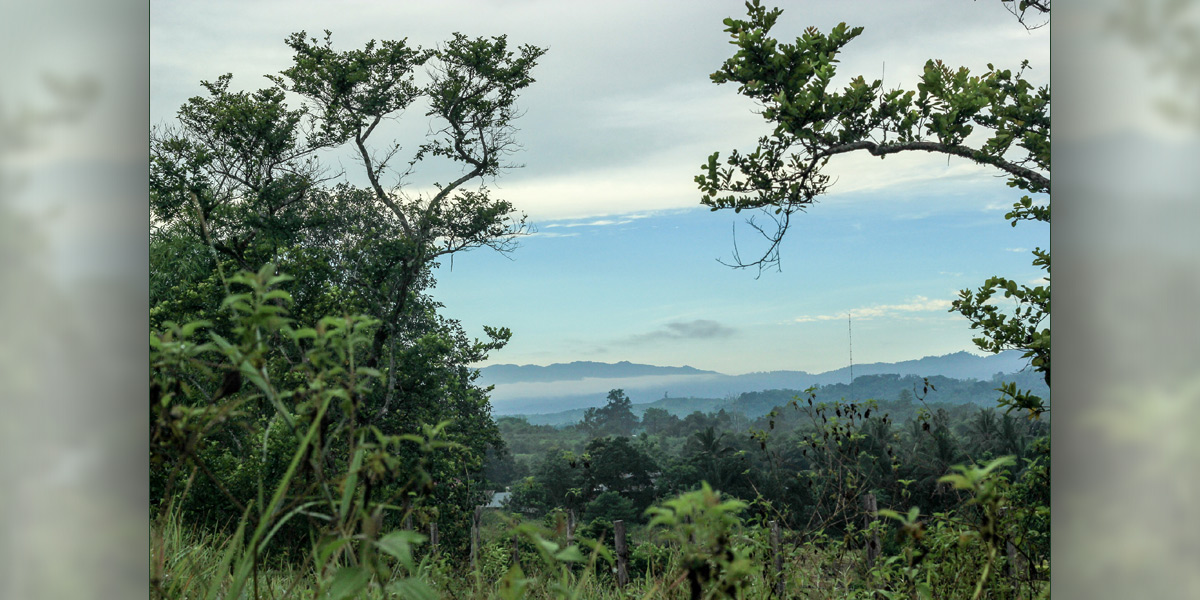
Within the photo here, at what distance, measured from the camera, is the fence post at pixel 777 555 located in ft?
7.46

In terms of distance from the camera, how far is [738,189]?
2527 mm

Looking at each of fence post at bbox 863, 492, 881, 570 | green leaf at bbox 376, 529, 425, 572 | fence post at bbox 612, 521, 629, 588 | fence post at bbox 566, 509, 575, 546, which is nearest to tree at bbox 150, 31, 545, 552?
fence post at bbox 566, 509, 575, 546

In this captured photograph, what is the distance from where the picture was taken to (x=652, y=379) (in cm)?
255

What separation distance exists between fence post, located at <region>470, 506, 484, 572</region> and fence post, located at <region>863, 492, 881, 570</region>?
4.86 feet

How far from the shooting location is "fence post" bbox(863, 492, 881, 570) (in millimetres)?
2467

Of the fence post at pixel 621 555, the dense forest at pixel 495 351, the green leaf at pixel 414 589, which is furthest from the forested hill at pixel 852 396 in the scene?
the green leaf at pixel 414 589

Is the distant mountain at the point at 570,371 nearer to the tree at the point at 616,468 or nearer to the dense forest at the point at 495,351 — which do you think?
the dense forest at the point at 495,351

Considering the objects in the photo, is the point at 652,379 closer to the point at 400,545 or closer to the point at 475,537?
the point at 475,537

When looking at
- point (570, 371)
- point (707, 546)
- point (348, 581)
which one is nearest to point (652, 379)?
point (570, 371)
